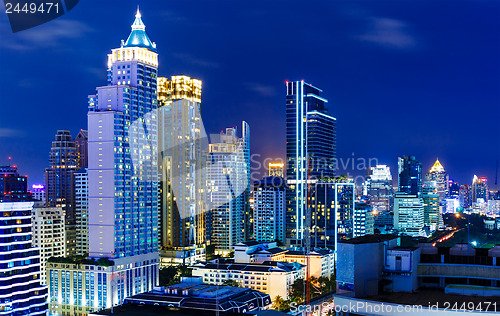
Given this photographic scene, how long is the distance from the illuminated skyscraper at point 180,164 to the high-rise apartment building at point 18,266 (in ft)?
37.8

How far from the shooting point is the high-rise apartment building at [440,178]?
48.8 meters

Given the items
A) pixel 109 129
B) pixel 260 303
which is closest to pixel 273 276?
pixel 260 303

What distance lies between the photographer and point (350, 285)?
210 inches

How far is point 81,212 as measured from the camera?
85.5 feet

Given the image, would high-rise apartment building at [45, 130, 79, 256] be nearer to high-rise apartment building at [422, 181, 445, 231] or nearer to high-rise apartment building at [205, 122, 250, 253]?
high-rise apartment building at [205, 122, 250, 253]

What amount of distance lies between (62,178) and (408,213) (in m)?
23.5

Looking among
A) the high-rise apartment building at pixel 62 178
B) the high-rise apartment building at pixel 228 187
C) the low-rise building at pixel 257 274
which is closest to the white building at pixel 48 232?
the high-rise apartment building at pixel 62 178

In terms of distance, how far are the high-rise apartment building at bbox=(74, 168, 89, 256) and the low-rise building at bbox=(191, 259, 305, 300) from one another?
8.73 meters

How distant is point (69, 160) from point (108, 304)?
1450 cm

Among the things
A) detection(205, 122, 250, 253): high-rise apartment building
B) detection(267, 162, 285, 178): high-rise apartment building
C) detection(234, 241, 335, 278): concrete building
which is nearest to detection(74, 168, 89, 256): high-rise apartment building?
detection(205, 122, 250, 253): high-rise apartment building

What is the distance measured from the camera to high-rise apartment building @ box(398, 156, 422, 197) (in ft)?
143

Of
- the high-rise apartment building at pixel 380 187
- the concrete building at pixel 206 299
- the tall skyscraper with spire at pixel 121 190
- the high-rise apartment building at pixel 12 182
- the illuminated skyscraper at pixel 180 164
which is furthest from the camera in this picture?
the high-rise apartment building at pixel 380 187

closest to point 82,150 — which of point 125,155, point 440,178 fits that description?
point 125,155

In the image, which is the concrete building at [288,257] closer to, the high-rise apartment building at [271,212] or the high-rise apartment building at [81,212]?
the high-rise apartment building at [271,212]
